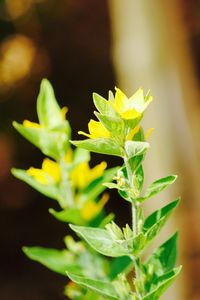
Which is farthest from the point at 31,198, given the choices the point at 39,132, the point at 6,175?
the point at 39,132

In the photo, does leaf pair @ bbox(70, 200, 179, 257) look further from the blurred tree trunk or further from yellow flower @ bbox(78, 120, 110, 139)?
the blurred tree trunk

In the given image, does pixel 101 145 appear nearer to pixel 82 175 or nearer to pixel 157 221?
pixel 157 221

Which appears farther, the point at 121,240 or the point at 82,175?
the point at 82,175

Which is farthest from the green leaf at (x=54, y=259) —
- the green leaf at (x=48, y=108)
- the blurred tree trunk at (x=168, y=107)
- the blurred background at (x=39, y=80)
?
the blurred background at (x=39, y=80)

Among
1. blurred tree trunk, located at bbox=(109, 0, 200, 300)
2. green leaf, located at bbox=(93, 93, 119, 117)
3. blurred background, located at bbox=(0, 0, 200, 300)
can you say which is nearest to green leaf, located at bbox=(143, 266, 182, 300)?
green leaf, located at bbox=(93, 93, 119, 117)

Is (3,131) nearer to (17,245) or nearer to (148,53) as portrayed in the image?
(17,245)

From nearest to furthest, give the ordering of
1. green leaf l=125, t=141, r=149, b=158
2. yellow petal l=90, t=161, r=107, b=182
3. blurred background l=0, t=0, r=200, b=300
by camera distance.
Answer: green leaf l=125, t=141, r=149, b=158
yellow petal l=90, t=161, r=107, b=182
blurred background l=0, t=0, r=200, b=300

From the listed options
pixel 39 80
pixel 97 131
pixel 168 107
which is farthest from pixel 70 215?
pixel 39 80
